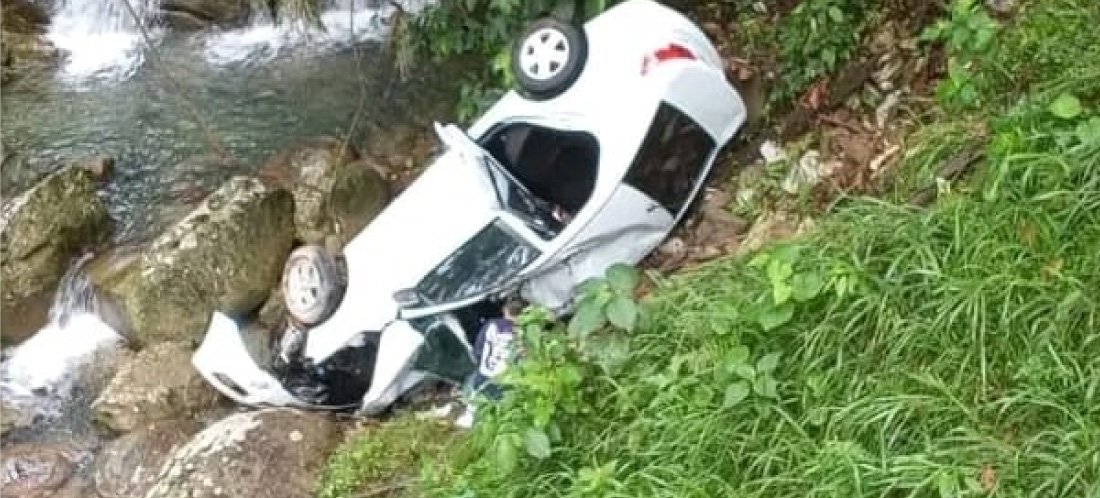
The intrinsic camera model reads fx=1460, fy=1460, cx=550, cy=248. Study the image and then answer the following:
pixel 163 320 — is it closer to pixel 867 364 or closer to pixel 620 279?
pixel 620 279

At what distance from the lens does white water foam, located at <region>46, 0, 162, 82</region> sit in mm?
8078

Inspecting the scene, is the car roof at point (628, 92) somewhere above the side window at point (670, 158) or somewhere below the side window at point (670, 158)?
above

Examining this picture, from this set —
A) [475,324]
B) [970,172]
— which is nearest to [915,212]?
[970,172]

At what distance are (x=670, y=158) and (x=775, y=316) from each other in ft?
4.84

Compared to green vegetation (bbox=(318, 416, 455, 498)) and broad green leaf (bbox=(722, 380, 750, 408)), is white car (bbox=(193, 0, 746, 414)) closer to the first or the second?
green vegetation (bbox=(318, 416, 455, 498))

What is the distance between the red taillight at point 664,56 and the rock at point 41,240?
2.99 meters

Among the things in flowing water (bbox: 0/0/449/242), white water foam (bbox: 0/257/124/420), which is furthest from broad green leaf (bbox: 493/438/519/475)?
flowing water (bbox: 0/0/449/242)

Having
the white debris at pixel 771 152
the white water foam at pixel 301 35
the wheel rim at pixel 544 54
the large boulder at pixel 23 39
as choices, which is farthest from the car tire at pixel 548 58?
the large boulder at pixel 23 39

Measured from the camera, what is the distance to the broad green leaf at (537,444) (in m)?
3.53

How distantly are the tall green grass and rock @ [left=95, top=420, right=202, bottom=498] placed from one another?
5.31 ft

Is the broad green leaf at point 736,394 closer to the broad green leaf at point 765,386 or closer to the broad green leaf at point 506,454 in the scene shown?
the broad green leaf at point 765,386

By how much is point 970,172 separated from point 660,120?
1.14m

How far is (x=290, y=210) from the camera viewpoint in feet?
20.1

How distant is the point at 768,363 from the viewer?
3.40 meters
